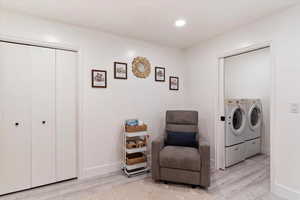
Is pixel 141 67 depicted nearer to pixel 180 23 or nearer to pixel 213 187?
pixel 180 23

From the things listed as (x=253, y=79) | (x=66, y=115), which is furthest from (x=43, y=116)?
(x=253, y=79)

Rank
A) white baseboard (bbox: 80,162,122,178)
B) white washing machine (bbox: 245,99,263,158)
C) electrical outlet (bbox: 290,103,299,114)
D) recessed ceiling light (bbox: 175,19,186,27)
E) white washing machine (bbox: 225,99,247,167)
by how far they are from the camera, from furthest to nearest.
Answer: white washing machine (bbox: 245,99,263,158), white washing machine (bbox: 225,99,247,167), white baseboard (bbox: 80,162,122,178), recessed ceiling light (bbox: 175,19,186,27), electrical outlet (bbox: 290,103,299,114)

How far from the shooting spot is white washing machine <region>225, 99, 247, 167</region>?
290 centimetres

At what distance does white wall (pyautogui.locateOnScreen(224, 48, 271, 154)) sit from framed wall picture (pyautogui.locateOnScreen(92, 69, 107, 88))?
2.49 meters

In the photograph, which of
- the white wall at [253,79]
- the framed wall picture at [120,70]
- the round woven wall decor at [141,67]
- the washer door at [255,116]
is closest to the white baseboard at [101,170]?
the framed wall picture at [120,70]

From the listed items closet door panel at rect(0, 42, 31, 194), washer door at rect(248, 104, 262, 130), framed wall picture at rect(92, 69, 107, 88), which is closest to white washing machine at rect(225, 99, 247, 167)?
washer door at rect(248, 104, 262, 130)

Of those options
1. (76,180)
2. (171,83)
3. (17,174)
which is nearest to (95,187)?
(76,180)

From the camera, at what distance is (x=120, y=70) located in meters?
2.81

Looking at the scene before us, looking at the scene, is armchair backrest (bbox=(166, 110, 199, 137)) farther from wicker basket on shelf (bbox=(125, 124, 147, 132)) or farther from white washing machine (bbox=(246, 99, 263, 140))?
white washing machine (bbox=(246, 99, 263, 140))

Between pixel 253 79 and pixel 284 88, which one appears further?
pixel 253 79

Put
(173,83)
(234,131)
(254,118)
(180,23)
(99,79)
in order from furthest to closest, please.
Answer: (254,118), (173,83), (234,131), (99,79), (180,23)

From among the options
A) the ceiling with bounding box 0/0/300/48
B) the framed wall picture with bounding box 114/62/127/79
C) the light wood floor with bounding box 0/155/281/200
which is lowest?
the light wood floor with bounding box 0/155/281/200

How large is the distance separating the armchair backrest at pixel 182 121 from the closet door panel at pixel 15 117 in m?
2.07

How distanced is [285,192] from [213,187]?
0.80 m
